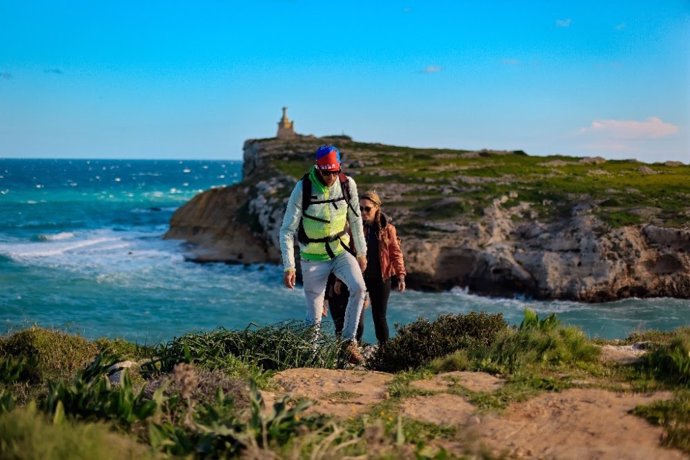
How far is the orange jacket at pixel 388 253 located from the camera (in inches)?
366

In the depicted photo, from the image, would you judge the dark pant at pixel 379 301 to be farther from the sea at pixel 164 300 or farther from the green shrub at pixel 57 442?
the green shrub at pixel 57 442

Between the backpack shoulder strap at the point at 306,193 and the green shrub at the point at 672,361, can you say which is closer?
the green shrub at the point at 672,361

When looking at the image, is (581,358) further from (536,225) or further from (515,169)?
(515,169)

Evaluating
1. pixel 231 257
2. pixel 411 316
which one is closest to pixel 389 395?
pixel 411 316

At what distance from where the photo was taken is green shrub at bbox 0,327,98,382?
882 cm

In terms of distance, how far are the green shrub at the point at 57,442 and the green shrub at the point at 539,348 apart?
403cm

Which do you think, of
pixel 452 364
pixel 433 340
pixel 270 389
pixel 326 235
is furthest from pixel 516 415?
pixel 326 235

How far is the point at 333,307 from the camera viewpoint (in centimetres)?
912

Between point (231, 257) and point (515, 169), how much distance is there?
56.9ft

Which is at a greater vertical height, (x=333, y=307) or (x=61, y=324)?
(x=333, y=307)

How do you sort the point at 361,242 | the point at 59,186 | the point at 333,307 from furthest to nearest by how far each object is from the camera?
the point at 59,186 → the point at 333,307 → the point at 361,242

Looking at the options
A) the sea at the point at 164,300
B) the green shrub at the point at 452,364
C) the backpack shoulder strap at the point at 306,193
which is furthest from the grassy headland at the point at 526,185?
the green shrub at the point at 452,364

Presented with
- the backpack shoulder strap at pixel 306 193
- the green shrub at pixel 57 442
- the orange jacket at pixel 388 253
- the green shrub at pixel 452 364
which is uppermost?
the backpack shoulder strap at pixel 306 193

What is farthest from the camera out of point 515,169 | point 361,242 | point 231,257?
point 515,169
